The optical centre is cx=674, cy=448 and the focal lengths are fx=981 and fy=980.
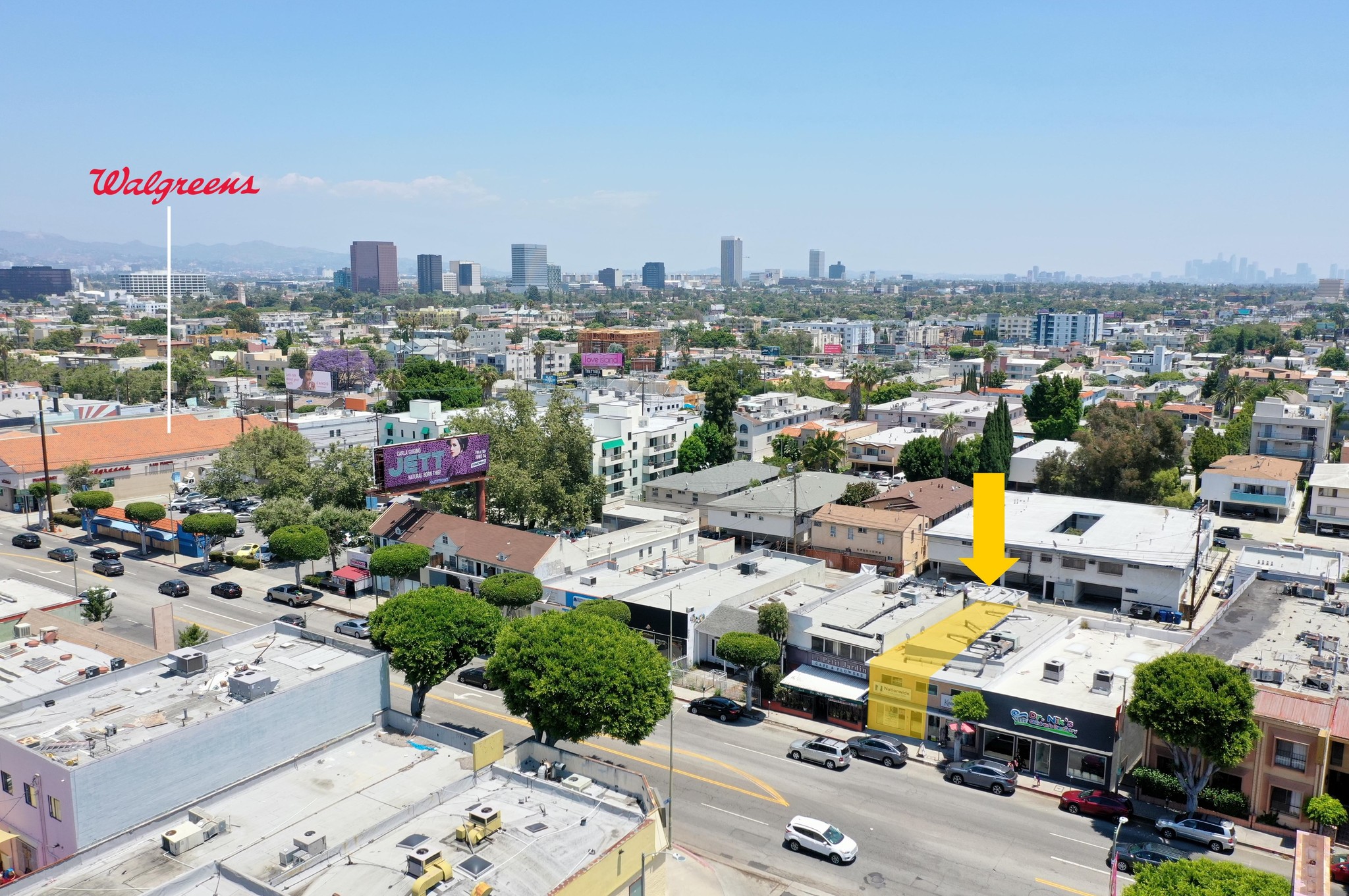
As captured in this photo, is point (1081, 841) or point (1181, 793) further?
point (1181, 793)

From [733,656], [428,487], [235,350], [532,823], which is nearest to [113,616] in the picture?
[428,487]

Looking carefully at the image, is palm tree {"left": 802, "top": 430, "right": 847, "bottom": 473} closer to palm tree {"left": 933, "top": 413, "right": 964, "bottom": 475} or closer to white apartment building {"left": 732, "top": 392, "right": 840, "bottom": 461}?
palm tree {"left": 933, "top": 413, "right": 964, "bottom": 475}

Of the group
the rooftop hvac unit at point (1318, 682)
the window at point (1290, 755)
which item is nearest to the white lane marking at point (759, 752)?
the window at point (1290, 755)

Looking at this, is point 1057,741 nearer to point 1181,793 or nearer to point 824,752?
point 1181,793

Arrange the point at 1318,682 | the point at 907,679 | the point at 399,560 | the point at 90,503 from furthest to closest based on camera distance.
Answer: the point at 90,503 < the point at 399,560 < the point at 907,679 < the point at 1318,682

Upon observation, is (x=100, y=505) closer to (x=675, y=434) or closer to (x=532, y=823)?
(x=675, y=434)

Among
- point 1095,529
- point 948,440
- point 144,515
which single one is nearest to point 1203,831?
point 1095,529
